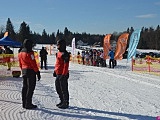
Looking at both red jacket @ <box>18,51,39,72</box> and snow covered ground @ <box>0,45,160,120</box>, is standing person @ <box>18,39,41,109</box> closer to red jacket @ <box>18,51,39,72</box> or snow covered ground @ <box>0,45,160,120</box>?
red jacket @ <box>18,51,39,72</box>

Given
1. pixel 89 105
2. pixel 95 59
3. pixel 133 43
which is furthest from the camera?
pixel 95 59

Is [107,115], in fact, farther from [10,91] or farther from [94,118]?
[10,91]

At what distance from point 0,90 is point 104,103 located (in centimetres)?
412

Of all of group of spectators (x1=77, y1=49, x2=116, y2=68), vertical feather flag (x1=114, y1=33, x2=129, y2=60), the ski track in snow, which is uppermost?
vertical feather flag (x1=114, y1=33, x2=129, y2=60)

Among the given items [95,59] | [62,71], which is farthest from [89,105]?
[95,59]

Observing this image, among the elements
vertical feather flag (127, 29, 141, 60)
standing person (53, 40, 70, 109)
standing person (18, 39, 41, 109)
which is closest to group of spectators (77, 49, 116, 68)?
vertical feather flag (127, 29, 141, 60)

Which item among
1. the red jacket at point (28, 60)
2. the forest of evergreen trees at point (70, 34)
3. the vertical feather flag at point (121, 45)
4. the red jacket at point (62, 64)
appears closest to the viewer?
the red jacket at point (28, 60)

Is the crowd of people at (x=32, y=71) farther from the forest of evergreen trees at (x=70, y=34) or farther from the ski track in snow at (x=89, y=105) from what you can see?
the forest of evergreen trees at (x=70, y=34)

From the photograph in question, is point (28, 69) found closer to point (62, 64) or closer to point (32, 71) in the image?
point (32, 71)

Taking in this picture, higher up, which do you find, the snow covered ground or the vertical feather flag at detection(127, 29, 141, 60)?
the vertical feather flag at detection(127, 29, 141, 60)

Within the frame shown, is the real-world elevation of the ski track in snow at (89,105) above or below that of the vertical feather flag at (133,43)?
below

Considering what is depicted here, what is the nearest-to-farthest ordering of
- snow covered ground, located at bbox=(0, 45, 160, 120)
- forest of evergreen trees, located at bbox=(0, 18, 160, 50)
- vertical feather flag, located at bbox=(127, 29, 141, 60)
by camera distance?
snow covered ground, located at bbox=(0, 45, 160, 120)
vertical feather flag, located at bbox=(127, 29, 141, 60)
forest of evergreen trees, located at bbox=(0, 18, 160, 50)

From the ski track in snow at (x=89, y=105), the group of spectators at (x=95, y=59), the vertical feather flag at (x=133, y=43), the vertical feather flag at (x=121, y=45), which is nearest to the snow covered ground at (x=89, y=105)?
the ski track in snow at (x=89, y=105)

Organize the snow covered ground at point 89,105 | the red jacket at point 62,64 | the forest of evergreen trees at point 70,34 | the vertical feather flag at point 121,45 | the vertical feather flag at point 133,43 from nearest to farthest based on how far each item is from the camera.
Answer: the snow covered ground at point 89,105 < the red jacket at point 62,64 < the vertical feather flag at point 133,43 < the vertical feather flag at point 121,45 < the forest of evergreen trees at point 70,34
